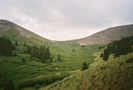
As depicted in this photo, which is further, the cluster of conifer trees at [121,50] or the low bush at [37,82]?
the cluster of conifer trees at [121,50]

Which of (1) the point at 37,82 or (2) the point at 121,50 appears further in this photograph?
(2) the point at 121,50

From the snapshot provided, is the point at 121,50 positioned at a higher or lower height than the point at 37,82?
higher

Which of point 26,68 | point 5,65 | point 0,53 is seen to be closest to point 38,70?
point 26,68

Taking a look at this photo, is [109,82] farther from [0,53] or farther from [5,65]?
[0,53]

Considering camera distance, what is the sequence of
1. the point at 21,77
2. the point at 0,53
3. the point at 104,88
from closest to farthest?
the point at 104,88 → the point at 21,77 → the point at 0,53

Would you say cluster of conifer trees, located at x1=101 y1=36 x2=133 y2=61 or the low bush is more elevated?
cluster of conifer trees, located at x1=101 y1=36 x2=133 y2=61

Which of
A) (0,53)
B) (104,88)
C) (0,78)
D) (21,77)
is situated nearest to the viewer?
(104,88)

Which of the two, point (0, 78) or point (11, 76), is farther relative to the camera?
point (11, 76)

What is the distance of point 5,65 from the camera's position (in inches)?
4882

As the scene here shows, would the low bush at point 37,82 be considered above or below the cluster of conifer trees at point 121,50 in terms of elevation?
below

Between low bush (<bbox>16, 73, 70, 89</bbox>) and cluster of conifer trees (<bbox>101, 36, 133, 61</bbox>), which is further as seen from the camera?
cluster of conifer trees (<bbox>101, 36, 133, 61</bbox>)

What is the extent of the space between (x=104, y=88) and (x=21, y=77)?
8943 centimetres

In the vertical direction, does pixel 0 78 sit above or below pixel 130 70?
below

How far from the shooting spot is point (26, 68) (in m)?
126
